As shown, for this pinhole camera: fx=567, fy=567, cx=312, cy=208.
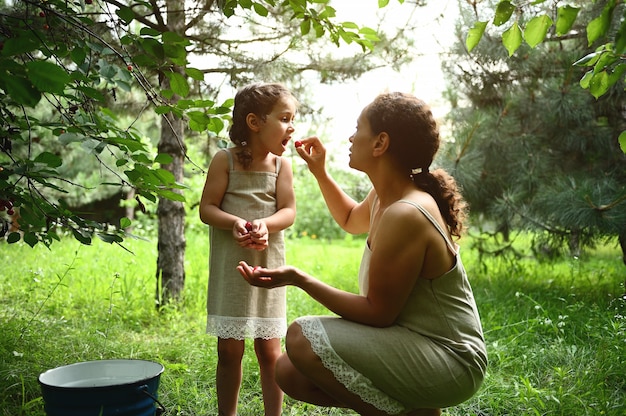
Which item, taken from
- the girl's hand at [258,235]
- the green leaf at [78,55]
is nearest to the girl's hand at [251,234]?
the girl's hand at [258,235]

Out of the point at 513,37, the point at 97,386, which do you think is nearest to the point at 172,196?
the point at 97,386

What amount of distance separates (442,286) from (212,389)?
1.19 m

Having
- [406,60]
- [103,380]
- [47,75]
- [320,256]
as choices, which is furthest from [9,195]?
[320,256]

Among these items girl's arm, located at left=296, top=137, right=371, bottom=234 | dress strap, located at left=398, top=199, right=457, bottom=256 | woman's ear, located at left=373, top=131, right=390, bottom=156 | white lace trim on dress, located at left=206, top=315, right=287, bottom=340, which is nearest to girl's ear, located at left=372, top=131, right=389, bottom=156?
woman's ear, located at left=373, top=131, right=390, bottom=156

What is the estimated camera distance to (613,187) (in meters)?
3.51

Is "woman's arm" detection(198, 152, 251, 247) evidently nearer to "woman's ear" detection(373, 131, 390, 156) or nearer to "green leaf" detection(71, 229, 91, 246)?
"green leaf" detection(71, 229, 91, 246)

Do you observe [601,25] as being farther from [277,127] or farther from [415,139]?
[277,127]

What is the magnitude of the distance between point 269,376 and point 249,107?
953 mm

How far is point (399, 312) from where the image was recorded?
1.56 meters

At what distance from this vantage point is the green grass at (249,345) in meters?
2.16

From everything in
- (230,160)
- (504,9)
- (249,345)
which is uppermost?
(504,9)

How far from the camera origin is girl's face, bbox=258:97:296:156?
6.57 ft

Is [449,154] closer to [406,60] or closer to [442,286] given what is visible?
[406,60]

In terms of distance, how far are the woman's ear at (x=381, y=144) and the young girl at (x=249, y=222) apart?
1.48 feet
